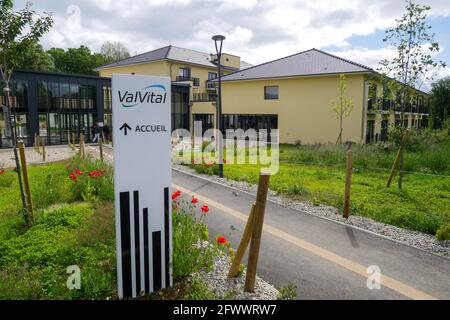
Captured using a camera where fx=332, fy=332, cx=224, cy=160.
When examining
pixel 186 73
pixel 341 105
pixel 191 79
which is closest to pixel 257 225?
pixel 341 105

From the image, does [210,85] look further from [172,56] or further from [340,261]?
[340,261]

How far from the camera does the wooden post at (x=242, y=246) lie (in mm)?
3938

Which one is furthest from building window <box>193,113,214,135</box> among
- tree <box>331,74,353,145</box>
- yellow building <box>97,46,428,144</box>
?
tree <box>331,74,353,145</box>

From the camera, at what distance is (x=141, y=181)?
3828 mm

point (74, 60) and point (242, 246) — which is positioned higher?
point (74, 60)

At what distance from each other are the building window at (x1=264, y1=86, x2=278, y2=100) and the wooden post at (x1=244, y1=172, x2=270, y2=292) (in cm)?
2636

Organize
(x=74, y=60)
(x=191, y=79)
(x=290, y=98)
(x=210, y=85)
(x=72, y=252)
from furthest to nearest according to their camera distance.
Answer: (x=74, y=60), (x=210, y=85), (x=191, y=79), (x=290, y=98), (x=72, y=252)

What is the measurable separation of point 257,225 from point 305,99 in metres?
24.9

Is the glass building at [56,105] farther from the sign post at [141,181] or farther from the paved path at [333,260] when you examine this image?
the sign post at [141,181]

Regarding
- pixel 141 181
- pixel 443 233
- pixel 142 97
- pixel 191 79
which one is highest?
pixel 191 79

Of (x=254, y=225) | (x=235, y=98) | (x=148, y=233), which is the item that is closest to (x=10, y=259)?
(x=148, y=233)

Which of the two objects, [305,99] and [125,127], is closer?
[125,127]

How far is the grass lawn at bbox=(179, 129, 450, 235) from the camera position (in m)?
7.65
